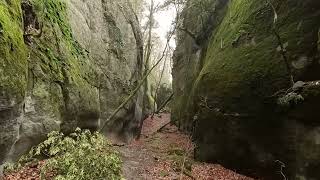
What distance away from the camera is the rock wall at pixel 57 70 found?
31.7 feet

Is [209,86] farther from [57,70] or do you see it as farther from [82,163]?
[82,163]

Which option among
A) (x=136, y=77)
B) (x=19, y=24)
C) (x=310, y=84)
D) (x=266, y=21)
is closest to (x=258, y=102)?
(x=310, y=84)

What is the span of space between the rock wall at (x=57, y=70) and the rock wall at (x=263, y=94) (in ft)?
19.2

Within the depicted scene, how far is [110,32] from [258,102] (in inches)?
470

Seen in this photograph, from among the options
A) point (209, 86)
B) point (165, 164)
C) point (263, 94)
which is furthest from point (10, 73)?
point (209, 86)

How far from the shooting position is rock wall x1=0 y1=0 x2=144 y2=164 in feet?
31.7

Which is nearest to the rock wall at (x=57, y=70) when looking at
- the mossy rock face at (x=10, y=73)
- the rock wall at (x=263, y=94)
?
the mossy rock face at (x=10, y=73)

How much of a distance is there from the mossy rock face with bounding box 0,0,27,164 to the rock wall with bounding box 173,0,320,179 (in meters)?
9.00

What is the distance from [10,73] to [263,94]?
973 cm

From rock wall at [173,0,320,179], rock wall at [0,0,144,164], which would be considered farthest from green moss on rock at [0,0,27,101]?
rock wall at [173,0,320,179]

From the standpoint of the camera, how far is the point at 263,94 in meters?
13.9

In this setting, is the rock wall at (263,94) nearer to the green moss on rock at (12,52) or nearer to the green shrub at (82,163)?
the green shrub at (82,163)

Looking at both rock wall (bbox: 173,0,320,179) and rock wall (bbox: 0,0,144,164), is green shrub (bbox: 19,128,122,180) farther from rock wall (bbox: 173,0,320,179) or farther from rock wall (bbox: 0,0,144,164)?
rock wall (bbox: 173,0,320,179)

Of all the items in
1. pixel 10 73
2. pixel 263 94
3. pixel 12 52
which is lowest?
pixel 10 73
